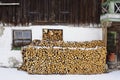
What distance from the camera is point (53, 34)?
21.5 metres

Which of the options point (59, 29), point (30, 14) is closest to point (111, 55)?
point (59, 29)

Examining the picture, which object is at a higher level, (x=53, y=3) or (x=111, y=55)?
(x=53, y=3)

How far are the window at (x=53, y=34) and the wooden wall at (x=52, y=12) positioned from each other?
0.48m

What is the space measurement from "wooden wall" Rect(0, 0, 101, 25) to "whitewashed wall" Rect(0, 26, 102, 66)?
1.24 feet

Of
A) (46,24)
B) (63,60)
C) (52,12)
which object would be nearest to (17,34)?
(46,24)

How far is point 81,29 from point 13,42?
12.9ft

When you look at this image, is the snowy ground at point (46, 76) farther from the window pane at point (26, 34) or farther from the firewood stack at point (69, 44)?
the window pane at point (26, 34)

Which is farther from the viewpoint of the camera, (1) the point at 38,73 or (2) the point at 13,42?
(2) the point at 13,42

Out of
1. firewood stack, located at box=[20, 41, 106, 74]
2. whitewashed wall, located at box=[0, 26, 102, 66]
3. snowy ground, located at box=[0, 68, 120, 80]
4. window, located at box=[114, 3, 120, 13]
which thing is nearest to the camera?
snowy ground, located at box=[0, 68, 120, 80]

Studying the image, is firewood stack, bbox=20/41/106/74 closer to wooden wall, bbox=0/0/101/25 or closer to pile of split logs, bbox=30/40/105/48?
pile of split logs, bbox=30/40/105/48

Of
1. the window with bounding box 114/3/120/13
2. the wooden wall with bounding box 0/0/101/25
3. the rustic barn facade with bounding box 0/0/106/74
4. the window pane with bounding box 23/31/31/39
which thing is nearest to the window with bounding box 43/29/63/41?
the rustic barn facade with bounding box 0/0/106/74

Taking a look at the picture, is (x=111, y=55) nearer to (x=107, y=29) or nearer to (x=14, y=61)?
(x=107, y=29)

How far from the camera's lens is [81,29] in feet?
70.8

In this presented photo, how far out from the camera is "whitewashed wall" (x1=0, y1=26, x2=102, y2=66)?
21312 millimetres
